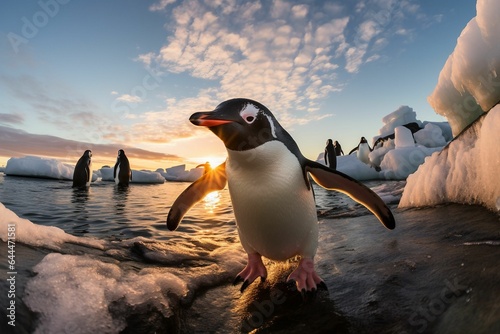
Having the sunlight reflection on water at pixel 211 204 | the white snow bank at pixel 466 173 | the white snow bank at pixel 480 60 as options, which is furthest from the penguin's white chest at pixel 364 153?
the white snow bank at pixel 466 173

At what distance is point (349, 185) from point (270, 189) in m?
0.64

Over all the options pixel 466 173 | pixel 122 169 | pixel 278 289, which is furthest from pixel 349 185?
pixel 122 169

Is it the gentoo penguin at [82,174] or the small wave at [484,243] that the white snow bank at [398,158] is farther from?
the small wave at [484,243]

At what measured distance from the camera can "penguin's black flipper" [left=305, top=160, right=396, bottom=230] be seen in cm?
221

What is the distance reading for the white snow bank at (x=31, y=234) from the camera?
2.04 metres

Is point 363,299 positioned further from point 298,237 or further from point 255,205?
point 255,205

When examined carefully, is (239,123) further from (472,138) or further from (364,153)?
(364,153)

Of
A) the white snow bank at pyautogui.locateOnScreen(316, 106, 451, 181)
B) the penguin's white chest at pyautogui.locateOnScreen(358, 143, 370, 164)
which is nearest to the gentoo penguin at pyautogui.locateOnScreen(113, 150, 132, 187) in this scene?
the white snow bank at pyautogui.locateOnScreen(316, 106, 451, 181)

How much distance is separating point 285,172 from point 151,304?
3.74ft

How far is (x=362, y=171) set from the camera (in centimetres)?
1998

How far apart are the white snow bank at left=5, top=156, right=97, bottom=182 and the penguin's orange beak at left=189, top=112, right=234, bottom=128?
23.0 meters

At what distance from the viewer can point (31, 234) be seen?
7.59ft

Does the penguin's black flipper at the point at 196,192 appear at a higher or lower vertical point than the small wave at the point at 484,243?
higher

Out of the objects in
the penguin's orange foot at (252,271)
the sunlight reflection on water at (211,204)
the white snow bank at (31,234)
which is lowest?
the sunlight reflection on water at (211,204)
